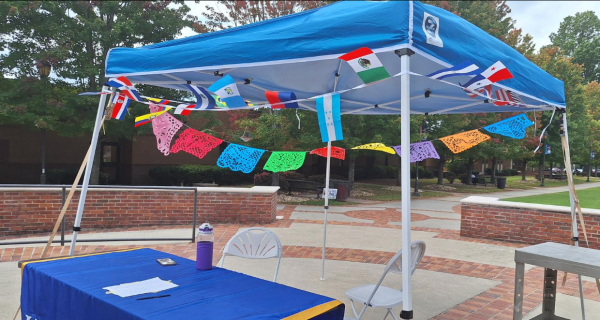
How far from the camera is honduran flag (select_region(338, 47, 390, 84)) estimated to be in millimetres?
3055

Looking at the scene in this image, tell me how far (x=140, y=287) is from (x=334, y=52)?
7.08 feet

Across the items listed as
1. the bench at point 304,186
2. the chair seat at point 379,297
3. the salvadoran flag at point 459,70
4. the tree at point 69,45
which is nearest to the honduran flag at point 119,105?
the chair seat at point 379,297

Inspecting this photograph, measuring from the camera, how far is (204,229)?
3.19 m

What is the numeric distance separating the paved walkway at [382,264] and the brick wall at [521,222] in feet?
1.10

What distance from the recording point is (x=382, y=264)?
661 centimetres

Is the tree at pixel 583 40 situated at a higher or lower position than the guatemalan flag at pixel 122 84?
higher

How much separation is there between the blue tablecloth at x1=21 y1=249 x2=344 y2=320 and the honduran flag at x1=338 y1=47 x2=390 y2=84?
1.67 metres

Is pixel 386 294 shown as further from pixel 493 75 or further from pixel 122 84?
pixel 122 84

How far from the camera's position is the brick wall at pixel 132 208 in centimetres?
793

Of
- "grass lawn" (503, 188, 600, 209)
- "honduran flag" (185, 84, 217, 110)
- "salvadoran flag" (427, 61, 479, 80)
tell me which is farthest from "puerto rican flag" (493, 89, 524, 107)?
"grass lawn" (503, 188, 600, 209)

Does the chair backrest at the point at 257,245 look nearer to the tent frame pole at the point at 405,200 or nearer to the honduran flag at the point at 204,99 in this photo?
the honduran flag at the point at 204,99

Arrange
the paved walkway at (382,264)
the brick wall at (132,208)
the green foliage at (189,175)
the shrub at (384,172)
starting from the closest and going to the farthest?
the paved walkway at (382,264) → the brick wall at (132,208) → the green foliage at (189,175) → the shrub at (384,172)

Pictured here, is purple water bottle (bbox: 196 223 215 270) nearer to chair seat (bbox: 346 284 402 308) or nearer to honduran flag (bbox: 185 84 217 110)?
chair seat (bbox: 346 284 402 308)

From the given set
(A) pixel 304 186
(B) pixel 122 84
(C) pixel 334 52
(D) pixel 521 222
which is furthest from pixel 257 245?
(A) pixel 304 186
